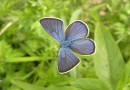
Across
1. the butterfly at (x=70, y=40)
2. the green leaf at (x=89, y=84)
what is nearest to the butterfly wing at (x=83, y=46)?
the butterfly at (x=70, y=40)

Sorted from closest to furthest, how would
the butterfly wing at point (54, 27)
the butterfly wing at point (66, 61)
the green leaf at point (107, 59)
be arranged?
the butterfly wing at point (66, 61)
the butterfly wing at point (54, 27)
the green leaf at point (107, 59)

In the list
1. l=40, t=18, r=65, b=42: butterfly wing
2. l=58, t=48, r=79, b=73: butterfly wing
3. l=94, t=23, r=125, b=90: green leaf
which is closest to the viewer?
l=58, t=48, r=79, b=73: butterfly wing

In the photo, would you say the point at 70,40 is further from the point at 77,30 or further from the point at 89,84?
the point at 89,84

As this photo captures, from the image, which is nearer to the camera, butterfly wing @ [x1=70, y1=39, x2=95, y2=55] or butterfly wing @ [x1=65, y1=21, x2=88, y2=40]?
butterfly wing @ [x1=70, y1=39, x2=95, y2=55]

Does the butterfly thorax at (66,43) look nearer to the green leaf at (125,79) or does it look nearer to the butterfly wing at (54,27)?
the butterfly wing at (54,27)

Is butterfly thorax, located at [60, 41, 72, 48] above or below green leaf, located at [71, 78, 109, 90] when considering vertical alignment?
above

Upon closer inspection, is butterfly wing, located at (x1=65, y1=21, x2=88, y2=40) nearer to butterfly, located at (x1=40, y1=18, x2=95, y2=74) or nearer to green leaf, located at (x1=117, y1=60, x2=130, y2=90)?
butterfly, located at (x1=40, y1=18, x2=95, y2=74)

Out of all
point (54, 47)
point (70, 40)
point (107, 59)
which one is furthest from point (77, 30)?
point (107, 59)

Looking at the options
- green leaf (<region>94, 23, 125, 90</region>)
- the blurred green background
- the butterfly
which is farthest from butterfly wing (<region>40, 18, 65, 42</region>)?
green leaf (<region>94, 23, 125, 90</region>)
